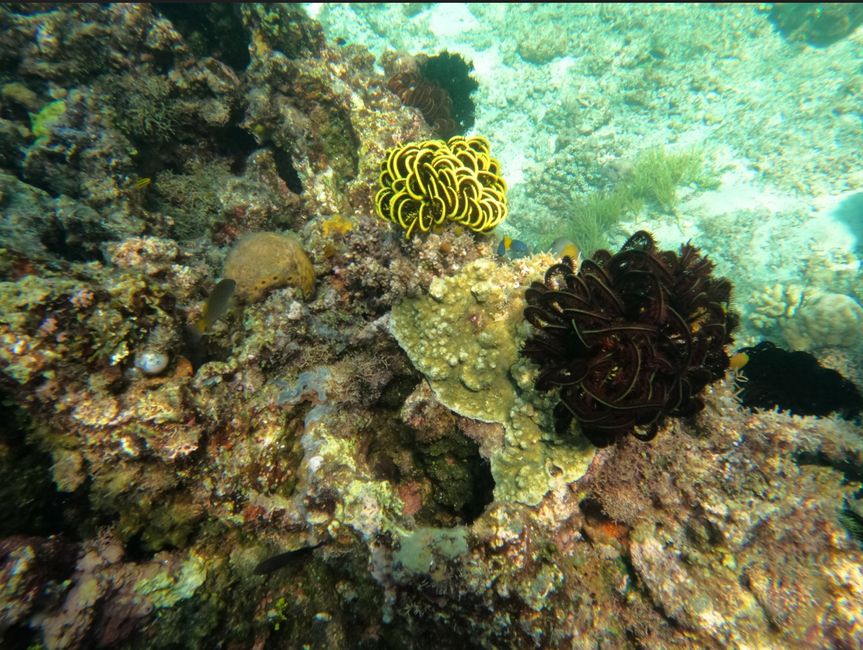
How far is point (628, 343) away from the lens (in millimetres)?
2482

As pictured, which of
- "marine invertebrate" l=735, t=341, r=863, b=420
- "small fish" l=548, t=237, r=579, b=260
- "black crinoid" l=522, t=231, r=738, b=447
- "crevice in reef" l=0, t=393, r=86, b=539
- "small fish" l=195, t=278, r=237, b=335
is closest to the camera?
"black crinoid" l=522, t=231, r=738, b=447

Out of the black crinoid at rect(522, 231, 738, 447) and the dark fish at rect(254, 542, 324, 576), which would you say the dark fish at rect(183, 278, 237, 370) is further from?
the black crinoid at rect(522, 231, 738, 447)

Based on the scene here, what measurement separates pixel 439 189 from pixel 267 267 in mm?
2020

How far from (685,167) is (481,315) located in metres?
13.4

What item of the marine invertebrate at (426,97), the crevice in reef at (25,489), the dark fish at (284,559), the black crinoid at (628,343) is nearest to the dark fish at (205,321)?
the crevice in reef at (25,489)

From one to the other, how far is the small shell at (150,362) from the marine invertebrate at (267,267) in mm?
1149

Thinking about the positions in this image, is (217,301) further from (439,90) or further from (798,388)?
(439,90)

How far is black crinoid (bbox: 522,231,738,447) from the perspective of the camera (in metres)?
2.49

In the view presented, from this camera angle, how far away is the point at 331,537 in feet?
10.5

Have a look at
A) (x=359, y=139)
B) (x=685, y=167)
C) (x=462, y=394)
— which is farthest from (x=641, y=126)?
(x=462, y=394)

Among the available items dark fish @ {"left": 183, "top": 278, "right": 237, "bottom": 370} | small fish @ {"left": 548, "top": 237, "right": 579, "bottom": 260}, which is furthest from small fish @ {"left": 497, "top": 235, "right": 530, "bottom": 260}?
dark fish @ {"left": 183, "top": 278, "right": 237, "bottom": 370}

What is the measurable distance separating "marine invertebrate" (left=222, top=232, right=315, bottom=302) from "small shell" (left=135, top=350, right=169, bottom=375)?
1.15 m

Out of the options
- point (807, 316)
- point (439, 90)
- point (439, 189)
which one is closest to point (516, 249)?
point (439, 189)

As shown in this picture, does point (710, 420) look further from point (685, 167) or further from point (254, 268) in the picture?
point (685, 167)
